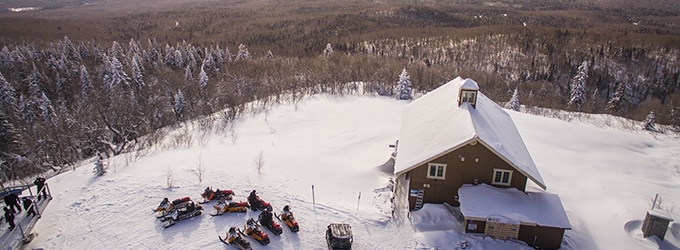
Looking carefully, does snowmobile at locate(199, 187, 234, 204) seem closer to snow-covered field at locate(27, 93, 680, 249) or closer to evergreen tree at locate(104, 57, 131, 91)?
snow-covered field at locate(27, 93, 680, 249)

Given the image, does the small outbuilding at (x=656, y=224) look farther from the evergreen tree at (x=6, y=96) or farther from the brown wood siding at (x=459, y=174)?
the evergreen tree at (x=6, y=96)

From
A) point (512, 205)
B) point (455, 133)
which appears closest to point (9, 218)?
point (455, 133)

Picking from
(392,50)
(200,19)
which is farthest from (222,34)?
(392,50)

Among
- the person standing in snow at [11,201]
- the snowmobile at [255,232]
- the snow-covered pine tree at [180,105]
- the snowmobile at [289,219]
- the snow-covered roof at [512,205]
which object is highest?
the person standing in snow at [11,201]

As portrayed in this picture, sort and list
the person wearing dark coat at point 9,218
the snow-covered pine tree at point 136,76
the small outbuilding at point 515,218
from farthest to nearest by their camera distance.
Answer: the snow-covered pine tree at point 136,76 → the small outbuilding at point 515,218 → the person wearing dark coat at point 9,218

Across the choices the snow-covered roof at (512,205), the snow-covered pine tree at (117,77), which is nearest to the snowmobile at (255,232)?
the snow-covered roof at (512,205)

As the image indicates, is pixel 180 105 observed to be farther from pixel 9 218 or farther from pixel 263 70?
pixel 9 218
